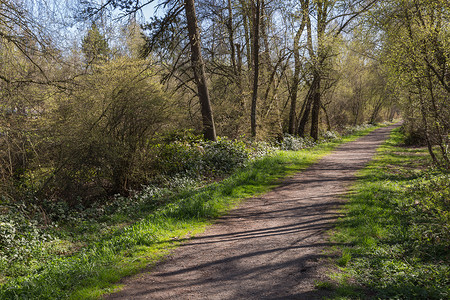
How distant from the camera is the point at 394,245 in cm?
501

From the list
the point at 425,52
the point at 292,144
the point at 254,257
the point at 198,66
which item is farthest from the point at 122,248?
the point at 292,144

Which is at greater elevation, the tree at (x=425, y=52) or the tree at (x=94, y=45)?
the tree at (x=94, y=45)

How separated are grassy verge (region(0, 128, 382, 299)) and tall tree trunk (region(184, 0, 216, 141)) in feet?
15.0

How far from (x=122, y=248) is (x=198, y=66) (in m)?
8.98

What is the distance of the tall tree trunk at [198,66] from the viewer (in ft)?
40.3

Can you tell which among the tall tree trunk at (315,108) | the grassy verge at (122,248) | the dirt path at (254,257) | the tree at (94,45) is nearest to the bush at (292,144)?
the tall tree trunk at (315,108)

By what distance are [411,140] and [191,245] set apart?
733 inches

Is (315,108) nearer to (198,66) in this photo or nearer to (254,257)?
(198,66)

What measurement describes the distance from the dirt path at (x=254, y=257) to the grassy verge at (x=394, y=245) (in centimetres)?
38

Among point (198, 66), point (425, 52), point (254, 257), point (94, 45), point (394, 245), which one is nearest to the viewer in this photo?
point (254, 257)

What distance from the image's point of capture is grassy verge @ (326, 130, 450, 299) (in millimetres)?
3861

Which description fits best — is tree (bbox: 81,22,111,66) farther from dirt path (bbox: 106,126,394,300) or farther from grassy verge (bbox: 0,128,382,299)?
dirt path (bbox: 106,126,394,300)

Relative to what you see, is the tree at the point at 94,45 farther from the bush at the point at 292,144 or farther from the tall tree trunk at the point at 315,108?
the tall tree trunk at the point at 315,108

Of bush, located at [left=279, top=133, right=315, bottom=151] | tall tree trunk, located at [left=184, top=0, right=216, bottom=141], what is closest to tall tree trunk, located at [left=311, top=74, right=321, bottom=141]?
bush, located at [left=279, top=133, right=315, bottom=151]
